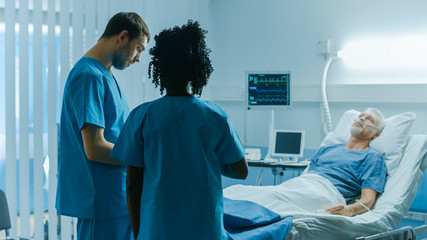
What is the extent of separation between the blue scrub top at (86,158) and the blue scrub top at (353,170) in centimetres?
151

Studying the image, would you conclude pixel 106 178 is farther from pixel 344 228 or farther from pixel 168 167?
pixel 344 228

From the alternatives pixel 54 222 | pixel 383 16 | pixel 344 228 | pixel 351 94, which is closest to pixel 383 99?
pixel 351 94

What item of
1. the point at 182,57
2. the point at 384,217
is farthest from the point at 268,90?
the point at 182,57

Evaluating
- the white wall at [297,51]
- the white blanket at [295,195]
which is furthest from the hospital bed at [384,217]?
the white wall at [297,51]

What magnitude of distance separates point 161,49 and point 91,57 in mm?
428

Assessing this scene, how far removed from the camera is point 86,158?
5.18 ft

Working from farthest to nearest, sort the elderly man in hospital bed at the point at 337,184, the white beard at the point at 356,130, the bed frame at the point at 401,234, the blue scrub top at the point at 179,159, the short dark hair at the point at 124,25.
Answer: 1. the white beard at the point at 356,130
2. the elderly man in hospital bed at the point at 337,184
3. the bed frame at the point at 401,234
4. the short dark hair at the point at 124,25
5. the blue scrub top at the point at 179,159

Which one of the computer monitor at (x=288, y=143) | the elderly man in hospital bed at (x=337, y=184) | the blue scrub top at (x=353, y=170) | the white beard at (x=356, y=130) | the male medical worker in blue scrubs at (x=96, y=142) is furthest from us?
the computer monitor at (x=288, y=143)

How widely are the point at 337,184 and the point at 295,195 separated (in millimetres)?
417

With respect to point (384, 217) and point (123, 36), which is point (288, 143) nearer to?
point (384, 217)

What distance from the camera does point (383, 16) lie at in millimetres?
3568

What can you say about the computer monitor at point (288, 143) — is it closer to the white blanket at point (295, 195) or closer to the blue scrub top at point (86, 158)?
the white blanket at point (295, 195)

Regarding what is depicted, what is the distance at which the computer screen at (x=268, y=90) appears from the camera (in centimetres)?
368

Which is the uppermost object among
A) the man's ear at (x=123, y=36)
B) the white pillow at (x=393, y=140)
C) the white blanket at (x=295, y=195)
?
the man's ear at (x=123, y=36)
